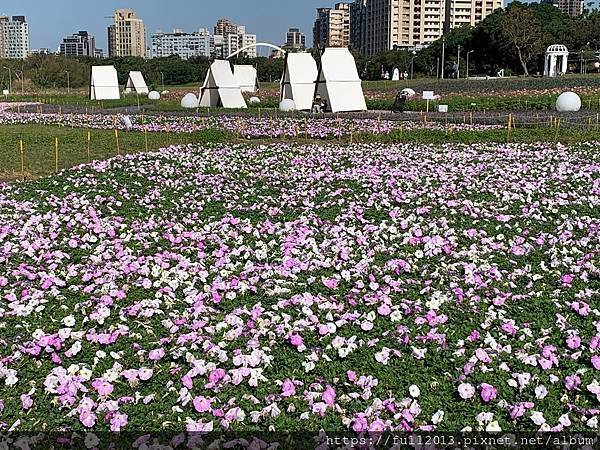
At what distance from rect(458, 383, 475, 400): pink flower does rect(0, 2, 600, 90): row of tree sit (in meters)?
75.0

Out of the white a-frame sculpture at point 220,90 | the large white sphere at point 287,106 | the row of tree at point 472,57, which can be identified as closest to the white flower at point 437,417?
the large white sphere at point 287,106

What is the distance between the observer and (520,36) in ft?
242

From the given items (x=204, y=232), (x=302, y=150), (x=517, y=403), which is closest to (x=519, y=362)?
(x=517, y=403)

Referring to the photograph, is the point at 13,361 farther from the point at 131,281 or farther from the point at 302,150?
the point at 302,150

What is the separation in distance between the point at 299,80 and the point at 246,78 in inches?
1007

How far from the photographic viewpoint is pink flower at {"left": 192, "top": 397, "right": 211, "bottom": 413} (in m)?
4.22

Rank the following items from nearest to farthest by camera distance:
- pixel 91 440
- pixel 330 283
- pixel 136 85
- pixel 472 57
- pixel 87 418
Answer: pixel 91 440 < pixel 87 418 < pixel 330 283 < pixel 136 85 < pixel 472 57

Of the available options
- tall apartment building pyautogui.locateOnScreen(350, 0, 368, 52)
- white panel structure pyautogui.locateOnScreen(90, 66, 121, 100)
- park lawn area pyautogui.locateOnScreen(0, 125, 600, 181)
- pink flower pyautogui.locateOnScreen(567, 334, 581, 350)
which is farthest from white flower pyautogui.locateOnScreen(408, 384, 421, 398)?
tall apartment building pyautogui.locateOnScreen(350, 0, 368, 52)

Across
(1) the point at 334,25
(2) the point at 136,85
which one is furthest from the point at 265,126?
(1) the point at 334,25

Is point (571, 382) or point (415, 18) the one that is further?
point (415, 18)

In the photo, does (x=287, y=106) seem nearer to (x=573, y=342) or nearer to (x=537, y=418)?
(x=573, y=342)

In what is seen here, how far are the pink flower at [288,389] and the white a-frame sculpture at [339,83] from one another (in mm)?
33488

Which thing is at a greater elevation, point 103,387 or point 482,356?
point 482,356

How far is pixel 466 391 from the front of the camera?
14.3 feet
